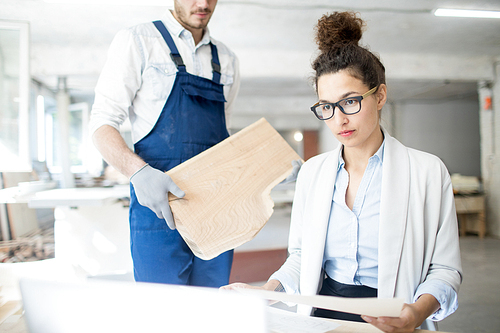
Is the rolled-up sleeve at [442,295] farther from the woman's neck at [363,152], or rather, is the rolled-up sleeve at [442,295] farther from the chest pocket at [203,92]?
the chest pocket at [203,92]

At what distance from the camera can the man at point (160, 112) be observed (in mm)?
1167

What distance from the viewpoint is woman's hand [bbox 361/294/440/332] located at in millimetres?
606

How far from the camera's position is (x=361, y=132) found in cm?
98

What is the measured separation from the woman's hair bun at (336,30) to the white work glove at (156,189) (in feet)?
2.16

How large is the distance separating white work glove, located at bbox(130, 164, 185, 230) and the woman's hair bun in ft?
2.16

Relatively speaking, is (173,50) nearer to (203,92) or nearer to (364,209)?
(203,92)

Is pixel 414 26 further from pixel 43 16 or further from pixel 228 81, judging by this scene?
pixel 43 16

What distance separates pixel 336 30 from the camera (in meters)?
1.05

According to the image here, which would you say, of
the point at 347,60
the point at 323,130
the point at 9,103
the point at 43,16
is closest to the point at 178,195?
the point at 347,60

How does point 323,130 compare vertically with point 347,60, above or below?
above

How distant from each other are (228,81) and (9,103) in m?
1.52

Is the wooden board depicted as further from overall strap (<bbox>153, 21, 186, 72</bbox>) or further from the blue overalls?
overall strap (<bbox>153, 21, 186, 72</bbox>)

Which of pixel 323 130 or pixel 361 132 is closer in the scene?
pixel 361 132

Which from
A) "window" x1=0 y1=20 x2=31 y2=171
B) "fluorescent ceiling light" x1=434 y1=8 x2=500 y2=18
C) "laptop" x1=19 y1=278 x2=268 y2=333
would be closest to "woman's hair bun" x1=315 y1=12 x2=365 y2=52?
"laptop" x1=19 y1=278 x2=268 y2=333
